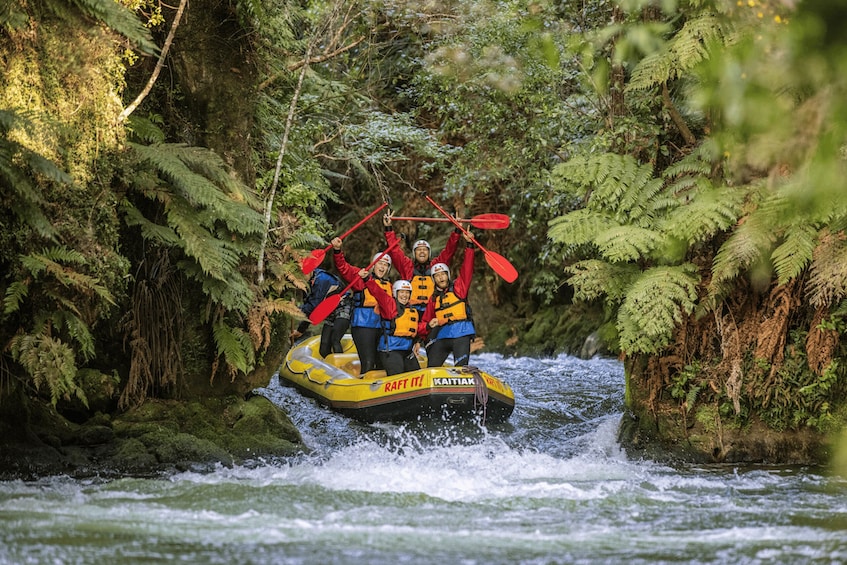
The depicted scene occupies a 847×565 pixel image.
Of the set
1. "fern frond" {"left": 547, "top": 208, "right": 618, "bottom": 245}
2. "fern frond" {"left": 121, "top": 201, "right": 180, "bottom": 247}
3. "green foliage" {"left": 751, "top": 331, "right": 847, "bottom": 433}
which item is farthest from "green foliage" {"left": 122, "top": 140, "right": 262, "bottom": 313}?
"green foliage" {"left": 751, "top": 331, "right": 847, "bottom": 433}

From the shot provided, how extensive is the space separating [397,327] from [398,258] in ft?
3.14

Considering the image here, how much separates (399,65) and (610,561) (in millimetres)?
10689

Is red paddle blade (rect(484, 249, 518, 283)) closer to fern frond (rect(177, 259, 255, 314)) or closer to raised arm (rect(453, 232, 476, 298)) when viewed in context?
raised arm (rect(453, 232, 476, 298))

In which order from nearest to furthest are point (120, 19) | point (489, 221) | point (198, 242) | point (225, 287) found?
point (120, 19), point (198, 242), point (225, 287), point (489, 221)

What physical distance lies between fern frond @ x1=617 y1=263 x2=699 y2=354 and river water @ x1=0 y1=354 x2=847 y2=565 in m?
0.99

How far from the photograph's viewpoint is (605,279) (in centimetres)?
779

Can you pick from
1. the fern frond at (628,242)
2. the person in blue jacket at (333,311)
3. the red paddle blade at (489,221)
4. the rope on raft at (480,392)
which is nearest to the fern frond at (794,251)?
the fern frond at (628,242)

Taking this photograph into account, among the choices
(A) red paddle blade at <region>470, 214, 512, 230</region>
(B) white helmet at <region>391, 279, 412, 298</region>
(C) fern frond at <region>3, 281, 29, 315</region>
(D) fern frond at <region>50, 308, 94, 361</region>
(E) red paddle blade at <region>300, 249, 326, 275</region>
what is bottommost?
(D) fern frond at <region>50, 308, 94, 361</region>

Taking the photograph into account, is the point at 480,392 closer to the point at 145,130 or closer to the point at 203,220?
the point at 203,220

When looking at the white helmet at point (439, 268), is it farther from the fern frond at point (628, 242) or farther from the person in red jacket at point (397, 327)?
the fern frond at point (628, 242)

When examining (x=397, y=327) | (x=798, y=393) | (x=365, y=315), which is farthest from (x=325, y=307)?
(x=798, y=393)

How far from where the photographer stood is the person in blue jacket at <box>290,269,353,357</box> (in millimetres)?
11305

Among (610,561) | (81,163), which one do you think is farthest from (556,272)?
(610,561)

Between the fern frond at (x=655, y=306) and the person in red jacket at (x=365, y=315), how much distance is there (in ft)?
10.7
